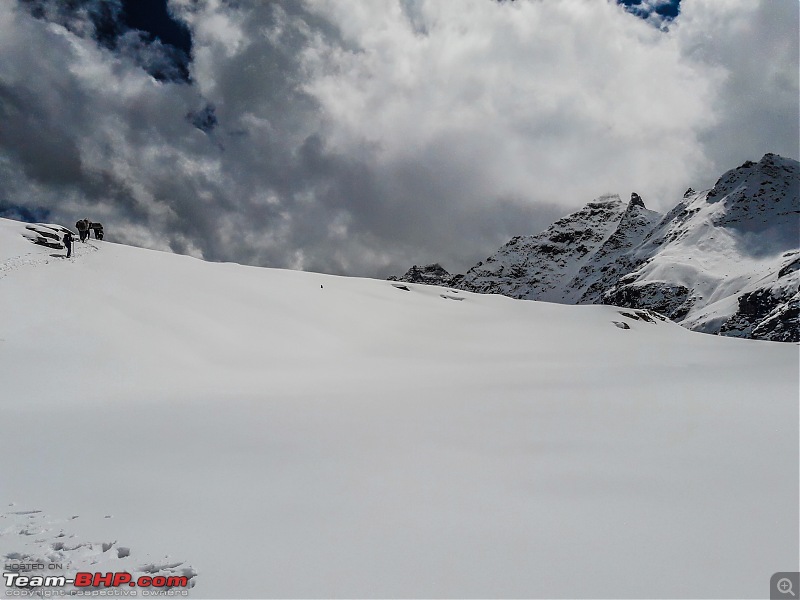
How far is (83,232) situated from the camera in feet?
77.9

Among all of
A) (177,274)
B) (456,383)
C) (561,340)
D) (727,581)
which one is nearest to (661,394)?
(456,383)

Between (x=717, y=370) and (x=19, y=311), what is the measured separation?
27783 millimetres

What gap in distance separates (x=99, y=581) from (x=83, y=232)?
2551 centimetres

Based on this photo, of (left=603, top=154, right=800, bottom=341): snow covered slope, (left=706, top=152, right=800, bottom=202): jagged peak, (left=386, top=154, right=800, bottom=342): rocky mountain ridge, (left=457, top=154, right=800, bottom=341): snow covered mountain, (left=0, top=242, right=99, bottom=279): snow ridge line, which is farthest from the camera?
(left=706, top=152, right=800, bottom=202): jagged peak

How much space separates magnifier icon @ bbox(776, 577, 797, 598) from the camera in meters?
4.01

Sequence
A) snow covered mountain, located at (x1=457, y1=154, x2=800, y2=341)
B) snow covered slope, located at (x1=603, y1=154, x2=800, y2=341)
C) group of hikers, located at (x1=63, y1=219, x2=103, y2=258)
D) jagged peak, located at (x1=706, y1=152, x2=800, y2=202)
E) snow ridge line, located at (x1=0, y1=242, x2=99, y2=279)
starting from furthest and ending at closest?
1. jagged peak, located at (x1=706, y1=152, x2=800, y2=202)
2. snow covered slope, located at (x1=603, y1=154, x2=800, y2=341)
3. snow covered mountain, located at (x1=457, y1=154, x2=800, y2=341)
4. group of hikers, located at (x1=63, y1=219, x2=103, y2=258)
5. snow ridge line, located at (x1=0, y1=242, x2=99, y2=279)

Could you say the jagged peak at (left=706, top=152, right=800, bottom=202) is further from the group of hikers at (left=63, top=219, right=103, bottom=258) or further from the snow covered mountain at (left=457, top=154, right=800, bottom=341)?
the group of hikers at (left=63, top=219, right=103, bottom=258)

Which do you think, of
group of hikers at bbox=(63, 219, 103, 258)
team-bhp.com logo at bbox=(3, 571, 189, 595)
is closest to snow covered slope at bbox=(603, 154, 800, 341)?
group of hikers at bbox=(63, 219, 103, 258)

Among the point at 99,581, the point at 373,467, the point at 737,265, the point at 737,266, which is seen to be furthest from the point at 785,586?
the point at 737,265

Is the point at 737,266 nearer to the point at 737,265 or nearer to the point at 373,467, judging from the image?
the point at 737,265

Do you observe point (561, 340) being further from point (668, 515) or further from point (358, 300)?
point (668, 515)

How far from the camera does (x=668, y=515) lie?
17.0 feet

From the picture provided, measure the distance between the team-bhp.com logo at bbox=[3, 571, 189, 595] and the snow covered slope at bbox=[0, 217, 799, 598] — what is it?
0.34 feet

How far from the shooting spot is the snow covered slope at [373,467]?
4.39 metres
